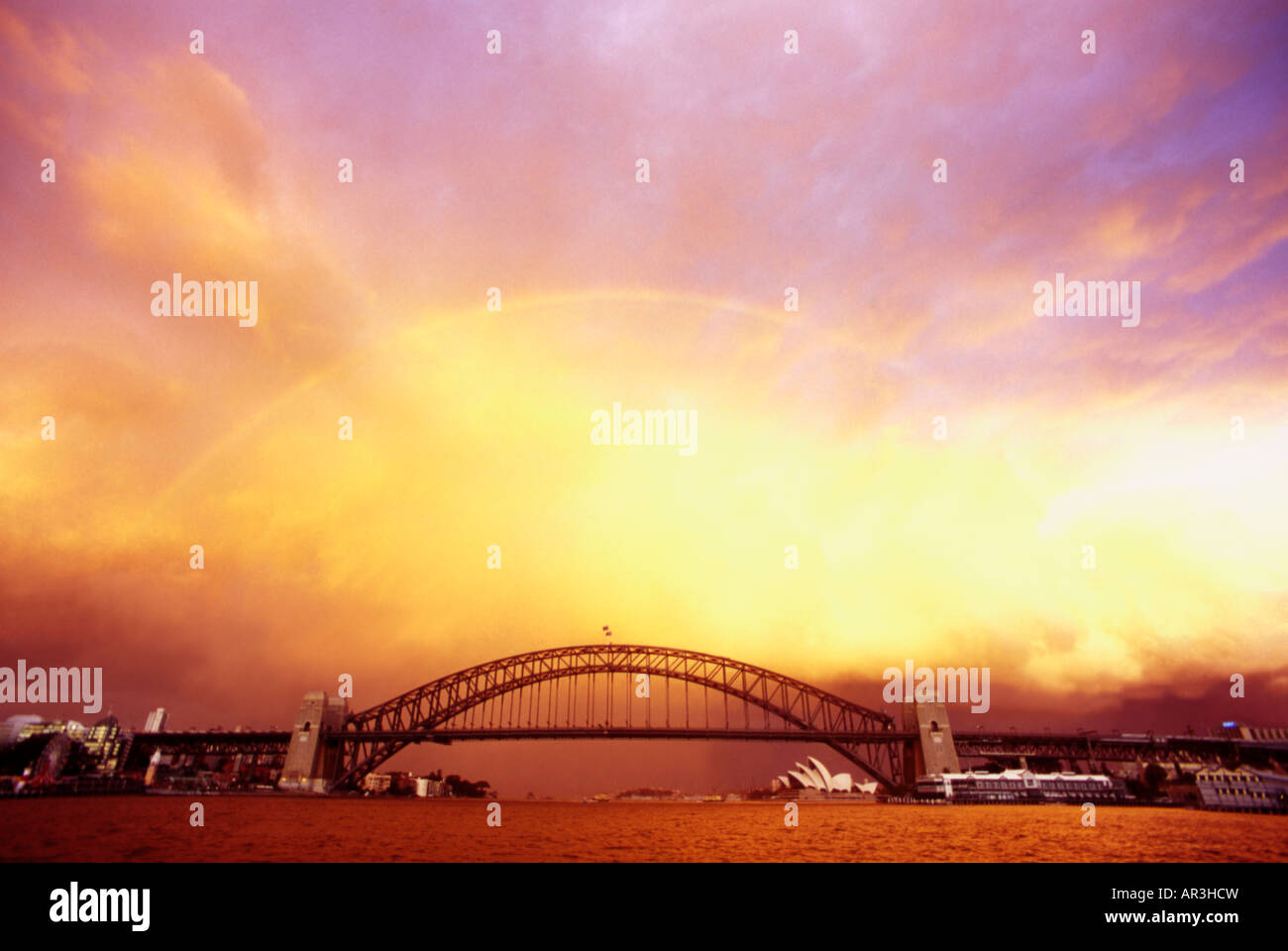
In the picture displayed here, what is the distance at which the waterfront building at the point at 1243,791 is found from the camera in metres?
67.4

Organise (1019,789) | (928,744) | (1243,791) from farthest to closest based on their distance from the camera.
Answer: (928,744) < (1019,789) < (1243,791)

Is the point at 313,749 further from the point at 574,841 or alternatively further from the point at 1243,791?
the point at 1243,791

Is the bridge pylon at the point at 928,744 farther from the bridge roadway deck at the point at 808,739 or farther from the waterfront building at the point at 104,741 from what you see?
the waterfront building at the point at 104,741

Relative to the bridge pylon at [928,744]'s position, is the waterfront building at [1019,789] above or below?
below

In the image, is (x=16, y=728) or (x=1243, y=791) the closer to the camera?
(x=1243, y=791)

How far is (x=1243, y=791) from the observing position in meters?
73.1

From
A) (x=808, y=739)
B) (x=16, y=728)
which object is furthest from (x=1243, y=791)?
(x=16, y=728)

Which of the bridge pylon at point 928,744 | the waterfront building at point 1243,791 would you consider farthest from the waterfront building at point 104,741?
the waterfront building at point 1243,791

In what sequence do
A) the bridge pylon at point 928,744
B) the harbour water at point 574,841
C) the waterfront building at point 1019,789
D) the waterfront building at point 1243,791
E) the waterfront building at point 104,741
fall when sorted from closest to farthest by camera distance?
1. the harbour water at point 574,841
2. the waterfront building at point 1243,791
3. the waterfront building at point 1019,789
4. the bridge pylon at point 928,744
5. the waterfront building at point 104,741

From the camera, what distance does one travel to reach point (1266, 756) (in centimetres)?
10319

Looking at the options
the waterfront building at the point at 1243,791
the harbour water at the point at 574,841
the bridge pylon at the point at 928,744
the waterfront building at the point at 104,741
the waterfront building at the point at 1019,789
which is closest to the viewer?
the harbour water at the point at 574,841

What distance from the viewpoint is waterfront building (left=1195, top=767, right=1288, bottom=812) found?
67375mm
